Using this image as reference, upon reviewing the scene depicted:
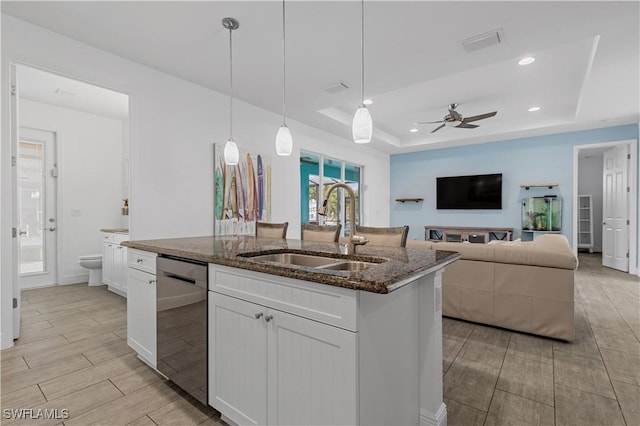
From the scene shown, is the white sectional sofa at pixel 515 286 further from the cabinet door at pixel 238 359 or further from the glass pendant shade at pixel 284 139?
the cabinet door at pixel 238 359

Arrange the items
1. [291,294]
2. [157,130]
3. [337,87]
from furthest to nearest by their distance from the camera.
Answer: [337,87] < [157,130] < [291,294]

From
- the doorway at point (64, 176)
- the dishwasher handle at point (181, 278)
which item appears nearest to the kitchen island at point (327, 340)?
the dishwasher handle at point (181, 278)

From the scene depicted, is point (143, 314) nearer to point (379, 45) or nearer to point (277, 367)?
point (277, 367)

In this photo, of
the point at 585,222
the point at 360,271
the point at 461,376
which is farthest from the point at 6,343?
the point at 585,222

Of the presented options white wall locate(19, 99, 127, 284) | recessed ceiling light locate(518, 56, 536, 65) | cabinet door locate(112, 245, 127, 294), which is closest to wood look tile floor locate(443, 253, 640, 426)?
recessed ceiling light locate(518, 56, 536, 65)

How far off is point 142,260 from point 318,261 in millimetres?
1317

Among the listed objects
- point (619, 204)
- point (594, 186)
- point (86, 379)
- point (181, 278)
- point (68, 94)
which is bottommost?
point (86, 379)

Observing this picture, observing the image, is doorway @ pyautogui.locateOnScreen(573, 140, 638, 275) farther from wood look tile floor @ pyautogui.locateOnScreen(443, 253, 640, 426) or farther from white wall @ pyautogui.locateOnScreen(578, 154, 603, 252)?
wood look tile floor @ pyautogui.locateOnScreen(443, 253, 640, 426)

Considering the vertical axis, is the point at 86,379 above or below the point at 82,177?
below

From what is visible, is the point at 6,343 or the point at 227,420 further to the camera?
the point at 6,343

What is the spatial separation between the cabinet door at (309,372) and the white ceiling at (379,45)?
2222 millimetres

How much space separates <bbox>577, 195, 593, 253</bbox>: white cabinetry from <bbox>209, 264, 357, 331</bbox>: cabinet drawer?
9660 millimetres

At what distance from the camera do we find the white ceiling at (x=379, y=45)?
2305mm

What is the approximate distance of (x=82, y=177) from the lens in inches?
195
